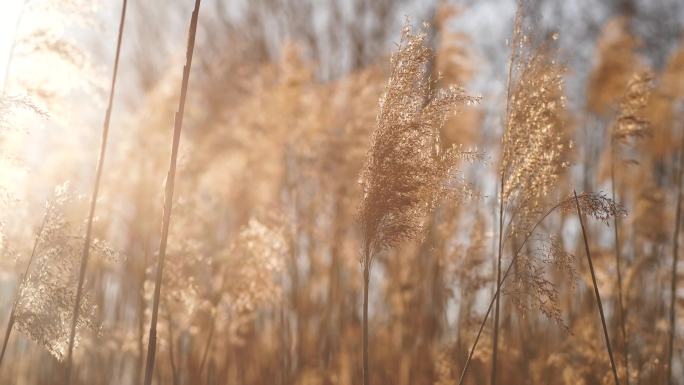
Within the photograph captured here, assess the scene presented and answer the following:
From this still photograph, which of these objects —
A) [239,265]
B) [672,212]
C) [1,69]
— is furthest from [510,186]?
[672,212]

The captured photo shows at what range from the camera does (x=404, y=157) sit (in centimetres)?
271

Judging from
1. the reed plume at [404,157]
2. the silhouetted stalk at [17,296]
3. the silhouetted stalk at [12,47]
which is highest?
the silhouetted stalk at [12,47]

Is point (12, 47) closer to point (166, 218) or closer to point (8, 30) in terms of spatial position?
point (8, 30)

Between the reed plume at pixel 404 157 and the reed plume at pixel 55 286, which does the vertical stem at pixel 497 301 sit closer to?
the reed plume at pixel 404 157

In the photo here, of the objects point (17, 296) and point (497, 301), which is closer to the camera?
point (497, 301)

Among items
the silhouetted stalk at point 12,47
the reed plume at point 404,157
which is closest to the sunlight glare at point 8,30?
the silhouetted stalk at point 12,47

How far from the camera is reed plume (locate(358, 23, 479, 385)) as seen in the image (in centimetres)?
267

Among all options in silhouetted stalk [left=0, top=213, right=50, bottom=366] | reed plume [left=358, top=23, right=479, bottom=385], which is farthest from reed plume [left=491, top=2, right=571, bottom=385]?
silhouetted stalk [left=0, top=213, right=50, bottom=366]

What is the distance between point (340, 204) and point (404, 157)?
3.94 metres

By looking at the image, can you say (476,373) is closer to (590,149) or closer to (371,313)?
(371,313)

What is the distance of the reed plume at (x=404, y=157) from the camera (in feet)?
8.77

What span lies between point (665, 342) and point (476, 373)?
68.2 inches

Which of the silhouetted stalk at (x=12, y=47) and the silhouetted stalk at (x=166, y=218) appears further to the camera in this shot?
the silhouetted stalk at (x=12, y=47)

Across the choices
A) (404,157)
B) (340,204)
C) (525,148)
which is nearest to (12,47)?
(404,157)
